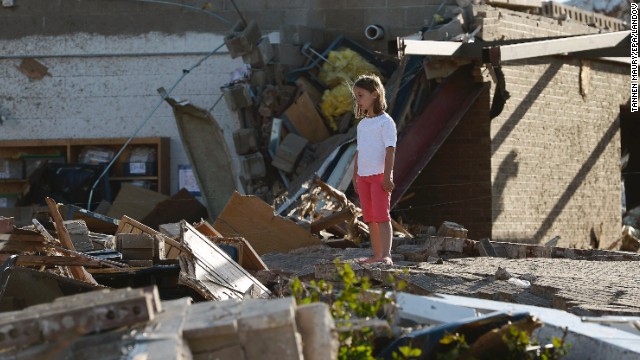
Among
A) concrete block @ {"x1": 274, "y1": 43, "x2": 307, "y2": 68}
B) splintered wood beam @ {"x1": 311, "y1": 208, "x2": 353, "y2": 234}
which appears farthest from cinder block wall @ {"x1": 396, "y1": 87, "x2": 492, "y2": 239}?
splintered wood beam @ {"x1": 311, "y1": 208, "x2": 353, "y2": 234}

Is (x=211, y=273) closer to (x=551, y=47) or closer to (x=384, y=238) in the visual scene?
(x=384, y=238)

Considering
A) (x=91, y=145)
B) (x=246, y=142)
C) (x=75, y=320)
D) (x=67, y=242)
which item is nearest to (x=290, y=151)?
(x=246, y=142)

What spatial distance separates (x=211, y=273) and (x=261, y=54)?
29.0 ft

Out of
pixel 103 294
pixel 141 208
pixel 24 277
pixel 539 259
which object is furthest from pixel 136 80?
pixel 103 294

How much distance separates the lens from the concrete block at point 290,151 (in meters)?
15.8

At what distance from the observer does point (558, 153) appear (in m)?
17.8

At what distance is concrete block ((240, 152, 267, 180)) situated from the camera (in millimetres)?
16328

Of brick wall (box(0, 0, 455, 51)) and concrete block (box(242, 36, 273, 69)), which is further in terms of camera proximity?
brick wall (box(0, 0, 455, 51))

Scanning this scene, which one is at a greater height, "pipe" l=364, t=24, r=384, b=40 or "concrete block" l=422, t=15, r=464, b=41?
"pipe" l=364, t=24, r=384, b=40

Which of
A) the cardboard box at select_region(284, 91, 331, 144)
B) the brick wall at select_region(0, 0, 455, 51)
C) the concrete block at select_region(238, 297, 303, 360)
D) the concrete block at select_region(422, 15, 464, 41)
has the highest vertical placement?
the brick wall at select_region(0, 0, 455, 51)

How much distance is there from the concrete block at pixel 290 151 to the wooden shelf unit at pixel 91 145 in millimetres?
3214

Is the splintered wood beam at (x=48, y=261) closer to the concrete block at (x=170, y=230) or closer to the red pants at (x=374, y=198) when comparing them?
the red pants at (x=374, y=198)

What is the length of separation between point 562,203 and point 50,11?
8.19m

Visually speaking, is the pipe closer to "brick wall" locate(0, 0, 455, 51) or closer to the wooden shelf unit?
"brick wall" locate(0, 0, 455, 51)
